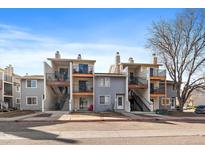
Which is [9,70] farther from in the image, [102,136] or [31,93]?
[102,136]

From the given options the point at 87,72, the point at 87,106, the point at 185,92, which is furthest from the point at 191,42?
the point at 87,106

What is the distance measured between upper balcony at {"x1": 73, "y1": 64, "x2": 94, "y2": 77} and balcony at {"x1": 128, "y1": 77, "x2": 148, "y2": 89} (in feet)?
19.7

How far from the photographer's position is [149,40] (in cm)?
3647

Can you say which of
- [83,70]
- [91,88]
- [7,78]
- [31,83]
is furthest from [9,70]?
[91,88]

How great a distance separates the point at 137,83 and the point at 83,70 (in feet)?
27.2

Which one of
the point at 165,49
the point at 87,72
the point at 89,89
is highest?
the point at 165,49

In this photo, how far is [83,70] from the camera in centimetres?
3462

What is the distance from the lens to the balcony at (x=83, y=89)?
33.8 m

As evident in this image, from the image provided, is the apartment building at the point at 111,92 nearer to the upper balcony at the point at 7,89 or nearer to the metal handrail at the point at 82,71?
the metal handrail at the point at 82,71

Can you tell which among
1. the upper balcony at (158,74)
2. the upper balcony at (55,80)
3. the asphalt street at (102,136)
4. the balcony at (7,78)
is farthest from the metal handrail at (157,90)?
the balcony at (7,78)

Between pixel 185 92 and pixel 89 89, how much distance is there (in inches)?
516

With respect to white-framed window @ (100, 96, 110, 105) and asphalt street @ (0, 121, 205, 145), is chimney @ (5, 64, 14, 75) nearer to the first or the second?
white-framed window @ (100, 96, 110, 105)

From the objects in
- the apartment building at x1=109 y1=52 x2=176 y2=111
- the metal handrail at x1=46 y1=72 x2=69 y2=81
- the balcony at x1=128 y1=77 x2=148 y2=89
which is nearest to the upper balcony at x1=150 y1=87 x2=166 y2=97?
the apartment building at x1=109 y1=52 x2=176 y2=111
